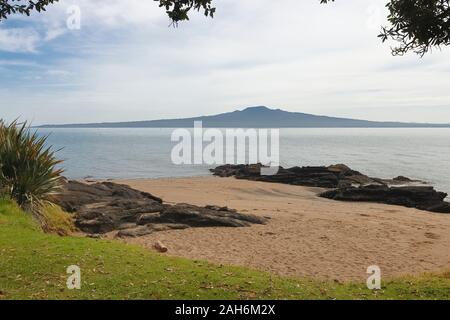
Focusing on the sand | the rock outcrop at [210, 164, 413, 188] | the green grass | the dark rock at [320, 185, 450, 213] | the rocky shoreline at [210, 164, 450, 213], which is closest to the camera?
the green grass

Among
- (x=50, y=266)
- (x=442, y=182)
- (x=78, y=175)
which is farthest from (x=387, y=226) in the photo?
(x=78, y=175)

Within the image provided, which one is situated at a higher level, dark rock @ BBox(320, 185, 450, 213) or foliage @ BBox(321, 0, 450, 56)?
foliage @ BBox(321, 0, 450, 56)

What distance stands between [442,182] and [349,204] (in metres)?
27.1

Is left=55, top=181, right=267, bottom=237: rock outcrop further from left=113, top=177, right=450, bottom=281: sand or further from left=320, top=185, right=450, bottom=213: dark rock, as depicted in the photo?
left=320, top=185, right=450, bottom=213: dark rock

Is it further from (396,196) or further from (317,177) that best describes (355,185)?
(396,196)

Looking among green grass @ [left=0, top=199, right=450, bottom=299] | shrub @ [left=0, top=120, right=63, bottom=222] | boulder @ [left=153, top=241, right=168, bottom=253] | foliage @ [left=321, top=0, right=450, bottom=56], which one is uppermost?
foliage @ [left=321, top=0, right=450, bottom=56]

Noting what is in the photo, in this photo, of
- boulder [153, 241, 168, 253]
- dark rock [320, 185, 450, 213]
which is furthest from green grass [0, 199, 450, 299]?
dark rock [320, 185, 450, 213]

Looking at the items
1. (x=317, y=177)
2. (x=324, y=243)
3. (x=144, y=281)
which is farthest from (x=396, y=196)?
(x=144, y=281)

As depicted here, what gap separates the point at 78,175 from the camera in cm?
5584

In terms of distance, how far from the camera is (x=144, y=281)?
795 centimetres

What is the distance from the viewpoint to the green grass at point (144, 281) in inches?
289

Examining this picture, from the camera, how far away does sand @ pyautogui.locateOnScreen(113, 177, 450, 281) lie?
13.2 m

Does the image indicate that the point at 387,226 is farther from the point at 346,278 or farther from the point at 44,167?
the point at 44,167

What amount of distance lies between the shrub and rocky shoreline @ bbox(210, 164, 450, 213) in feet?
73.5
